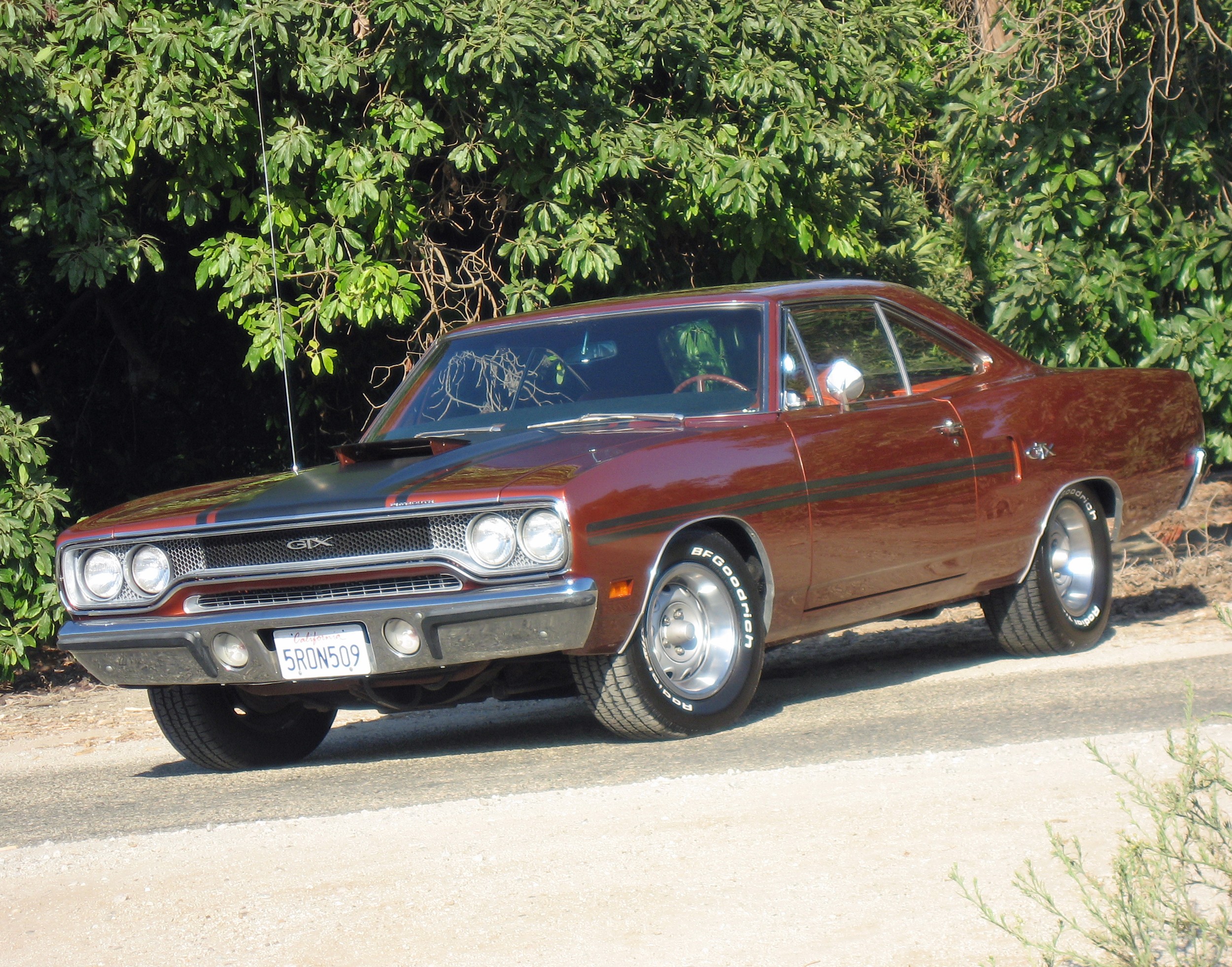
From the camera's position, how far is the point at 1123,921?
2.79 meters

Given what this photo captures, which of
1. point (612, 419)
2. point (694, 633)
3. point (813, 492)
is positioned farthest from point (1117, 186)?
point (694, 633)

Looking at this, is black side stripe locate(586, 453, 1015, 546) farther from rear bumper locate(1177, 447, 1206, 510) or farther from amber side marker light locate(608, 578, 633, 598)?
rear bumper locate(1177, 447, 1206, 510)

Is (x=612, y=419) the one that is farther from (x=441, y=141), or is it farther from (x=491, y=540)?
(x=441, y=141)

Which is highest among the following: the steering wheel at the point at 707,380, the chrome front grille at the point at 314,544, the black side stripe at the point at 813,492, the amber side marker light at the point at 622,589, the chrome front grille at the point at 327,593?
the steering wheel at the point at 707,380

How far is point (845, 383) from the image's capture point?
6.12m

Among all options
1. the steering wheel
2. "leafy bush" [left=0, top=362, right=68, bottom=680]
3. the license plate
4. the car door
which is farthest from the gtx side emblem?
"leafy bush" [left=0, top=362, right=68, bottom=680]

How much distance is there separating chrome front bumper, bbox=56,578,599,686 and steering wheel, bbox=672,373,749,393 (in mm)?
1355

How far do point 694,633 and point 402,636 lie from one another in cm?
108

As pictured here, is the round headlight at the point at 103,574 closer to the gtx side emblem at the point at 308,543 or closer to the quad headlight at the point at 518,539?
the gtx side emblem at the point at 308,543

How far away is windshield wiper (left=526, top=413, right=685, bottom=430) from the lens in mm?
5863

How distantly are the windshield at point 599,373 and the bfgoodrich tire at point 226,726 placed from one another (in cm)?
120

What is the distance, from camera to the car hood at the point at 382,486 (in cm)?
508

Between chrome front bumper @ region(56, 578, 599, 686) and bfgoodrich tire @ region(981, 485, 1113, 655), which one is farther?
bfgoodrich tire @ region(981, 485, 1113, 655)

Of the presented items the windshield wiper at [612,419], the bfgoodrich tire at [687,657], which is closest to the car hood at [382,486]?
the windshield wiper at [612,419]
